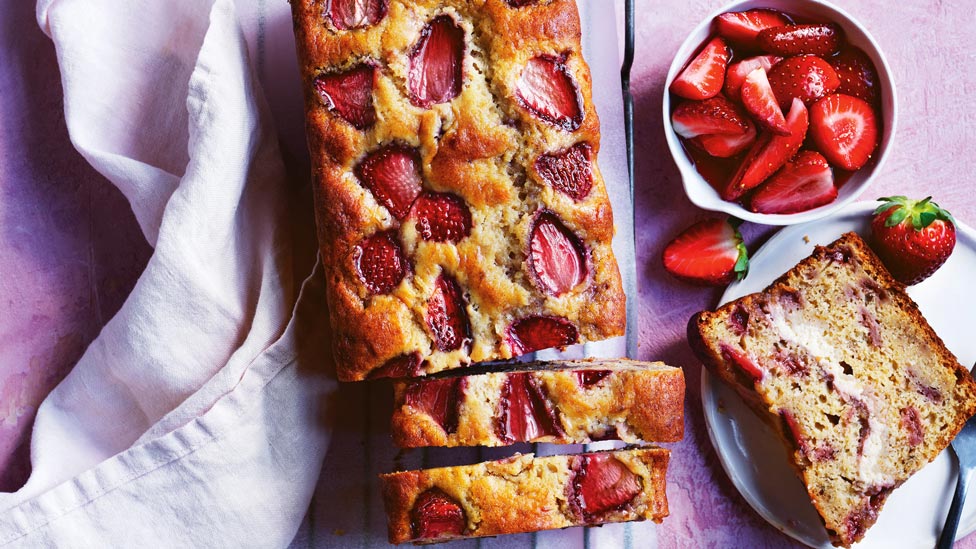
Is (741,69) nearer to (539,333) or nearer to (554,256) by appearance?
(554,256)

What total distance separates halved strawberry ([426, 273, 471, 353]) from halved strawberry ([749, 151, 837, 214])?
3.48ft

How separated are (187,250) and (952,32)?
2610 millimetres

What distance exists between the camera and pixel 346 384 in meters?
2.69

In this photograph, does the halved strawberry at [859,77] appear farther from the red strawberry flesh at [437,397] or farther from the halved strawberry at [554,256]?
the red strawberry flesh at [437,397]

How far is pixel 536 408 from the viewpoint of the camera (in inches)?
90.9

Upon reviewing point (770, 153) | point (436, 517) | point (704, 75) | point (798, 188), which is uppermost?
point (704, 75)

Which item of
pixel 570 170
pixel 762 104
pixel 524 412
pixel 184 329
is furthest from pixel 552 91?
pixel 184 329

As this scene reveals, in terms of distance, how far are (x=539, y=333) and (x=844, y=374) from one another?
42.3 inches

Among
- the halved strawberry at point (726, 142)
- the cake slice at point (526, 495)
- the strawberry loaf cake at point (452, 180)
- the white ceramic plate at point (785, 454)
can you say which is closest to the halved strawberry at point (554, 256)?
the strawberry loaf cake at point (452, 180)

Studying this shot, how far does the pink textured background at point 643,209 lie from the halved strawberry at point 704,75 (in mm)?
238

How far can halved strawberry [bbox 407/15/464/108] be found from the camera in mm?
2240

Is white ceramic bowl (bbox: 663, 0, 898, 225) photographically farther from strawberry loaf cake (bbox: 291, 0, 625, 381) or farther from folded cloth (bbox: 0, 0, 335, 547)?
folded cloth (bbox: 0, 0, 335, 547)

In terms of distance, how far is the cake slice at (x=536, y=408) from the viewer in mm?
2266

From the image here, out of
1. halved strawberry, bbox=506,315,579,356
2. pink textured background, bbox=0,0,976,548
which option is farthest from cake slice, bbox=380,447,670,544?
pink textured background, bbox=0,0,976,548
